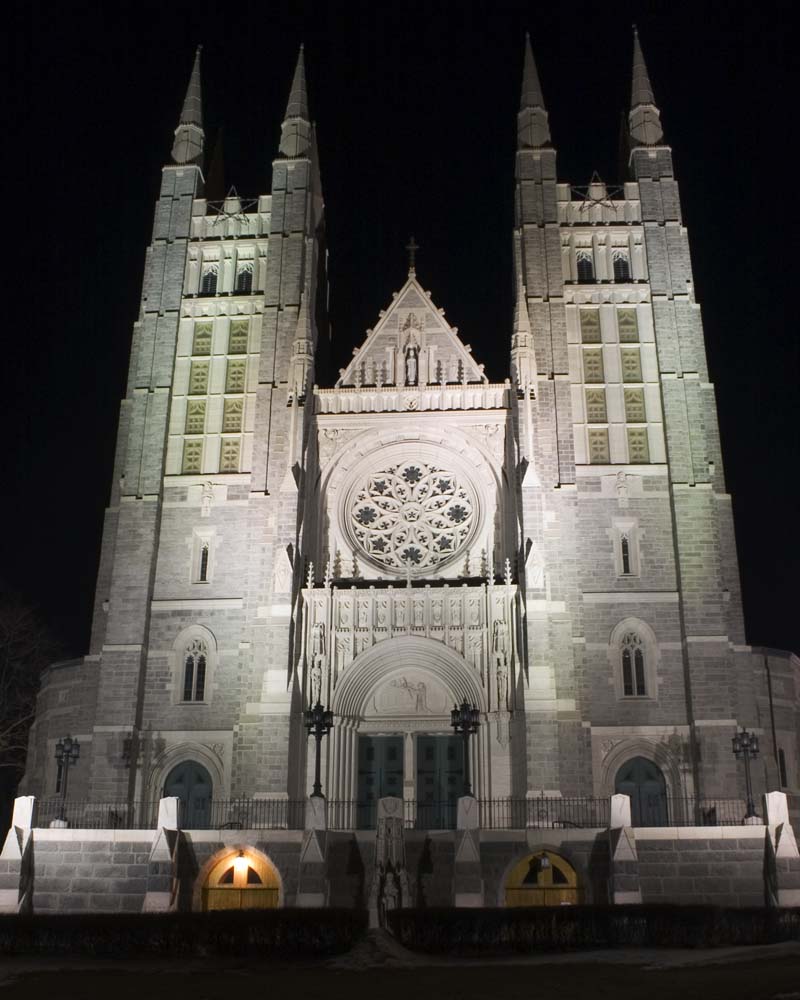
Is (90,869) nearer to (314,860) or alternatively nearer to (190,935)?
(314,860)

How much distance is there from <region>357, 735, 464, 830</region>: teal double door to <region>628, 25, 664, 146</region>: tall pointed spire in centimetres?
2492

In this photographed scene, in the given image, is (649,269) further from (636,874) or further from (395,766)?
(636,874)

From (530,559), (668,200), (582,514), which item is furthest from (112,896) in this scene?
(668,200)

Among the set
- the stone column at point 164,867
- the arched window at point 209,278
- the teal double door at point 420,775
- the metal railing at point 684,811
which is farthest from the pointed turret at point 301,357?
the metal railing at point 684,811

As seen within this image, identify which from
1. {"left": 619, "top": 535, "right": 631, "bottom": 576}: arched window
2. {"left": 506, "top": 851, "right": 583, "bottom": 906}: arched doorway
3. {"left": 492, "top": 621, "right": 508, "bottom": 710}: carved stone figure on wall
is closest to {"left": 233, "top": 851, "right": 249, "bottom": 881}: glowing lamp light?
{"left": 506, "top": 851, "right": 583, "bottom": 906}: arched doorway

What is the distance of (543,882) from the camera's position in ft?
79.0

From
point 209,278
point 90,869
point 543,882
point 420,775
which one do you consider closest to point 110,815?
point 90,869

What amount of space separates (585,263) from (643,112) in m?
7.88

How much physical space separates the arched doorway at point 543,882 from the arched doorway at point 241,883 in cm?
545

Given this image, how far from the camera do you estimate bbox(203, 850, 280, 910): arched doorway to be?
23.9 metres

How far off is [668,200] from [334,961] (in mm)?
31116

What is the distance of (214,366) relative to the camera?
3850cm

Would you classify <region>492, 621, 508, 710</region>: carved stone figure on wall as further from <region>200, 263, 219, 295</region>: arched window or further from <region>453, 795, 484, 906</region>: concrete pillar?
<region>200, 263, 219, 295</region>: arched window

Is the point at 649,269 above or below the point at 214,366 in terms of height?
above
